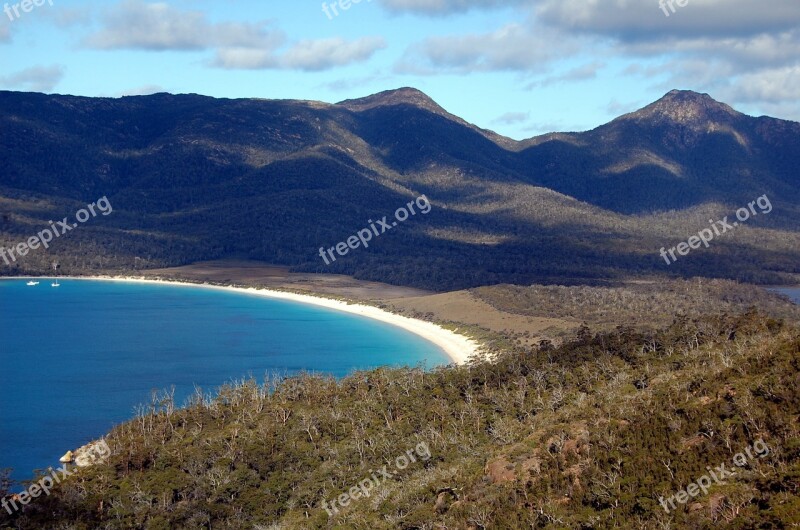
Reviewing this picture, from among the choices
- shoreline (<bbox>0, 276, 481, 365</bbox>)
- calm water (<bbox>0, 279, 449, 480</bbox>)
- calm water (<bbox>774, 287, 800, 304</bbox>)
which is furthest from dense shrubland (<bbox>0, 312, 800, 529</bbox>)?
calm water (<bbox>774, 287, 800, 304</bbox>)

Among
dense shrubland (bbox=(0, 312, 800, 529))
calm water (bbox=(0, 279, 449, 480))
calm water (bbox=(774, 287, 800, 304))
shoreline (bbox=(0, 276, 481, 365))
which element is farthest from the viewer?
calm water (bbox=(774, 287, 800, 304))

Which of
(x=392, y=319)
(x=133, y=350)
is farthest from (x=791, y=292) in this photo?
(x=133, y=350)

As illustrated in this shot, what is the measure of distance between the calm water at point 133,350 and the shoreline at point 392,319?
2208 mm

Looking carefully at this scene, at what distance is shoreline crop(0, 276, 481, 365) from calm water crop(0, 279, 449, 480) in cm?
221

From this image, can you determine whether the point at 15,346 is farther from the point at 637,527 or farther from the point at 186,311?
the point at 637,527

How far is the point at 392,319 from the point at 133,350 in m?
43.8

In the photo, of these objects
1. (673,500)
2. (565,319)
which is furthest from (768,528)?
(565,319)

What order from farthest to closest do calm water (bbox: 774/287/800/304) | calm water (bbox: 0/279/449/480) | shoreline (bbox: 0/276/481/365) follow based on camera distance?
calm water (bbox: 774/287/800/304)
shoreline (bbox: 0/276/481/365)
calm water (bbox: 0/279/449/480)

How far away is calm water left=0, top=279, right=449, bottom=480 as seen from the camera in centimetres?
7619

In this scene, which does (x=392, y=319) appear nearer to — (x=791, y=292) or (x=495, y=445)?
(x=791, y=292)

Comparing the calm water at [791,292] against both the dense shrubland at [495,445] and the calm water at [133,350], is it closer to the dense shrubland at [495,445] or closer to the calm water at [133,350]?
the calm water at [133,350]

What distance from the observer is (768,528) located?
30.2 meters

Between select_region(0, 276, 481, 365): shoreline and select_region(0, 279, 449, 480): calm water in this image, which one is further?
select_region(0, 276, 481, 365): shoreline

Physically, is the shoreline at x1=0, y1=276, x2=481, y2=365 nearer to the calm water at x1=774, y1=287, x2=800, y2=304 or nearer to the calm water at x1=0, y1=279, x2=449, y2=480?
the calm water at x1=0, y1=279, x2=449, y2=480
